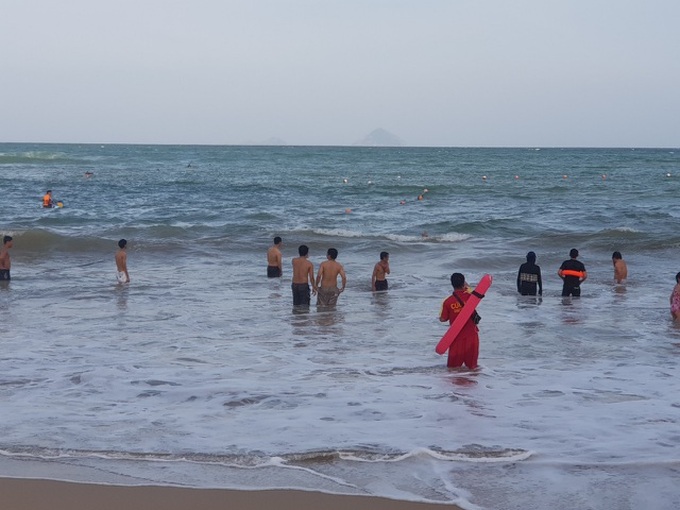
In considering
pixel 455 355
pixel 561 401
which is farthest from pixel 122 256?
pixel 561 401

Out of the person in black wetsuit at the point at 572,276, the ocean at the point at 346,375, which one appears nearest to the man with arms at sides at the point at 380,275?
the ocean at the point at 346,375

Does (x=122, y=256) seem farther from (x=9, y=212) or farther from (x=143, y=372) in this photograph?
(x=9, y=212)

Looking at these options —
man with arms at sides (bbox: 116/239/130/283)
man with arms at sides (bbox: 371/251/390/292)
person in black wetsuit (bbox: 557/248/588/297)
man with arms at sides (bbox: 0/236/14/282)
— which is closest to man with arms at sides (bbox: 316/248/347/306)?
man with arms at sides (bbox: 371/251/390/292)

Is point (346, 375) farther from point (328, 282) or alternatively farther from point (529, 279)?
point (529, 279)

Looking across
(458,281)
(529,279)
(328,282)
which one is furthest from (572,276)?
(458,281)

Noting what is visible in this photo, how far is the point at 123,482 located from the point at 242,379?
3.46 meters

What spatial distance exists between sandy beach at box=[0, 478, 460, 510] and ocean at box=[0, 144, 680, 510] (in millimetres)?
167

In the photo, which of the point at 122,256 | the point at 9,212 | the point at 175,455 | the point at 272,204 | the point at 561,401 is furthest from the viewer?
the point at 272,204

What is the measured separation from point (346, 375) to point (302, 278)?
205 inches

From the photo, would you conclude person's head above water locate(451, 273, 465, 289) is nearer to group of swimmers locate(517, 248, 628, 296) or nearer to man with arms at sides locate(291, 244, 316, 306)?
man with arms at sides locate(291, 244, 316, 306)

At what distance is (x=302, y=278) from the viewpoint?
1504cm

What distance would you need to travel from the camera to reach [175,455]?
7000 millimetres

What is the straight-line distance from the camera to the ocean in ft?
21.9

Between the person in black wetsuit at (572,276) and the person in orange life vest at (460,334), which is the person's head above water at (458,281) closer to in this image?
the person in orange life vest at (460,334)
